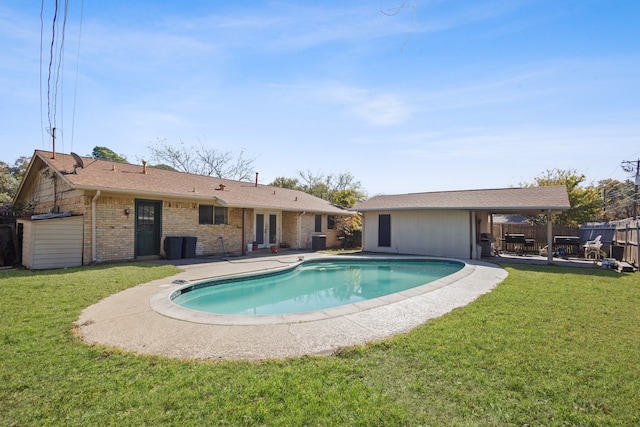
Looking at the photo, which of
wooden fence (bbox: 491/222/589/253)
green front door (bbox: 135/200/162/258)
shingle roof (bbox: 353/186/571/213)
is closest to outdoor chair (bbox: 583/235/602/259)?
shingle roof (bbox: 353/186/571/213)

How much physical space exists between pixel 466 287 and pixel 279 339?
204 inches

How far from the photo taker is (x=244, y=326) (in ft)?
15.2

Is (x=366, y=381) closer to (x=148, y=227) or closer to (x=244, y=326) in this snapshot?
(x=244, y=326)

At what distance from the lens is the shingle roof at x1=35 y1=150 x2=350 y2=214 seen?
10.6m

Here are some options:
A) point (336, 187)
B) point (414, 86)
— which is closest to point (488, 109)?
point (414, 86)

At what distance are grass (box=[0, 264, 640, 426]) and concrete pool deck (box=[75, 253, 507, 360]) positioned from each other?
0.87 ft

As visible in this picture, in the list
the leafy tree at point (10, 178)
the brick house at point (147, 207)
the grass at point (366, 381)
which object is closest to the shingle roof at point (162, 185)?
the brick house at point (147, 207)

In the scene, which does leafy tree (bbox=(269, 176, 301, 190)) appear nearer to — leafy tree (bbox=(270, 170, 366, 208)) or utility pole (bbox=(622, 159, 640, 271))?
leafy tree (bbox=(270, 170, 366, 208))

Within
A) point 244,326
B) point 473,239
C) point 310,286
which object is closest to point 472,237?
point 473,239

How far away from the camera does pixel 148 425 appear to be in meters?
2.33

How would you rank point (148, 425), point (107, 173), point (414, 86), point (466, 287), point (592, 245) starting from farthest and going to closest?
point (592, 245)
point (107, 173)
point (414, 86)
point (466, 287)
point (148, 425)

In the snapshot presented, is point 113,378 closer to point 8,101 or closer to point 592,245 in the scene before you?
point 8,101

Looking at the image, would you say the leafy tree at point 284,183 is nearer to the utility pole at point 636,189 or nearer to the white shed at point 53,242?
the white shed at point 53,242

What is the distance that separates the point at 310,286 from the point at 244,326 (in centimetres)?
490
